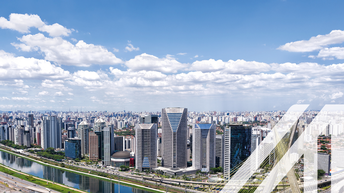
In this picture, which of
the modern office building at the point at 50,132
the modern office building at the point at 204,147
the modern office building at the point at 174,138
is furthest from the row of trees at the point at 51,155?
the modern office building at the point at 204,147

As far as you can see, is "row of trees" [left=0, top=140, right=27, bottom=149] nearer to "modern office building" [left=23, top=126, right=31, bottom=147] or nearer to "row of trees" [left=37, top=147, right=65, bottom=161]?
"modern office building" [left=23, top=126, right=31, bottom=147]

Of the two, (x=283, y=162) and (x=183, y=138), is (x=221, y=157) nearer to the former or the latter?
(x=183, y=138)

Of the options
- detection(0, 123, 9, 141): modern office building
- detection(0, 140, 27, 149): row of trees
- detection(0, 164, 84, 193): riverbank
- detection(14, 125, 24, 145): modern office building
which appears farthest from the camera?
detection(0, 123, 9, 141): modern office building

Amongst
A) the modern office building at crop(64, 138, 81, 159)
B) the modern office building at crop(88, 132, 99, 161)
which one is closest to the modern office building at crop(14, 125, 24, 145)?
the modern office building at crop(64, 138, 81, 159)

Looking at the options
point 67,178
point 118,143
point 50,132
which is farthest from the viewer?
point 50,132

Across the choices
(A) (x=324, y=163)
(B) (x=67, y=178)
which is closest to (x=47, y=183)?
(B) (x=67, y=178)

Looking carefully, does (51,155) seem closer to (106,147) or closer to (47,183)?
(106,147)

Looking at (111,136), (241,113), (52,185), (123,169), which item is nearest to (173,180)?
(123,169)

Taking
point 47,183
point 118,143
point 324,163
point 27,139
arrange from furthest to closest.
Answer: point 27,139 < point 118,143 < point 47,183 < point 324,163
